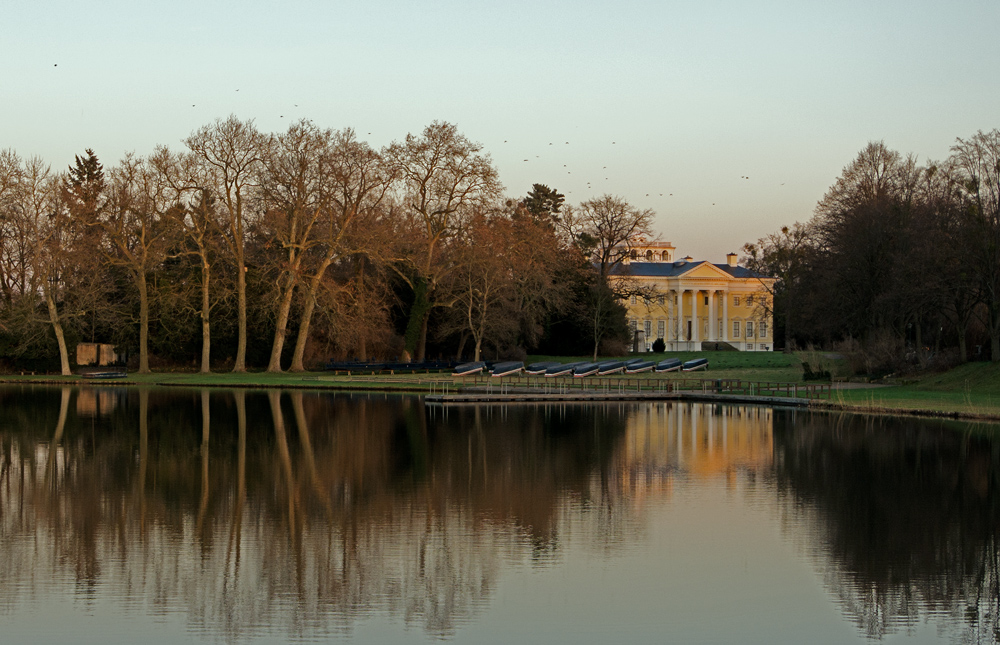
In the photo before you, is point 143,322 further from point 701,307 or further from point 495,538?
point 701,307

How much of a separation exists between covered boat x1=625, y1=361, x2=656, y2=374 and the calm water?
27877mm

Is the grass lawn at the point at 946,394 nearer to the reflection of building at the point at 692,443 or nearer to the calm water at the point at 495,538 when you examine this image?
the reflection of building at the point at 692,443

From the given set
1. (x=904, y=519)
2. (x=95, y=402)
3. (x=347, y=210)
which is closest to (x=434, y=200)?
(x=347, y=210)

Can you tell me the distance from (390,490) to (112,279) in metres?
44.1

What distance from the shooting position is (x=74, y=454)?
69.3 feet

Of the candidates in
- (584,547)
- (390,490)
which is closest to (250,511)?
(390,490)

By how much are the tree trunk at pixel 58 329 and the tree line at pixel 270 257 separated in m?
0.11

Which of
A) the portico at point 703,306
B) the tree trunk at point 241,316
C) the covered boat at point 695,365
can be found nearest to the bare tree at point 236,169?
the tree trunk at point 241,316

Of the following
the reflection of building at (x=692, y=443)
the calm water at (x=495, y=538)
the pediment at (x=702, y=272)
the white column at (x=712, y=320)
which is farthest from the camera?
the white column at (x=712, y=320)

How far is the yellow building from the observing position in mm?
99812

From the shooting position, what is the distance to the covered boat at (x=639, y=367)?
52.9 meters

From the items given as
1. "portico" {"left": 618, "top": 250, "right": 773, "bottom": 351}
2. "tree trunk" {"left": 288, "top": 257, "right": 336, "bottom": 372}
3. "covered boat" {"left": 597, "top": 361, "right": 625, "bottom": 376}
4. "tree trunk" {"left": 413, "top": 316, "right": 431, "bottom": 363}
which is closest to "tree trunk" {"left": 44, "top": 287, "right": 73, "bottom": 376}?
"tree trunk" {"left": 288, "top": 257, "right": 336, "bottom": 372}

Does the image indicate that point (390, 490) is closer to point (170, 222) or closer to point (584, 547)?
point (584, 547)

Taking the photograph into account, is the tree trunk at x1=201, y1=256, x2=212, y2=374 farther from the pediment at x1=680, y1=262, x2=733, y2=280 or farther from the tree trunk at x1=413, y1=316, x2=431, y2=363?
the pediment at x1=680, y1=262, x2=733, y2=280
